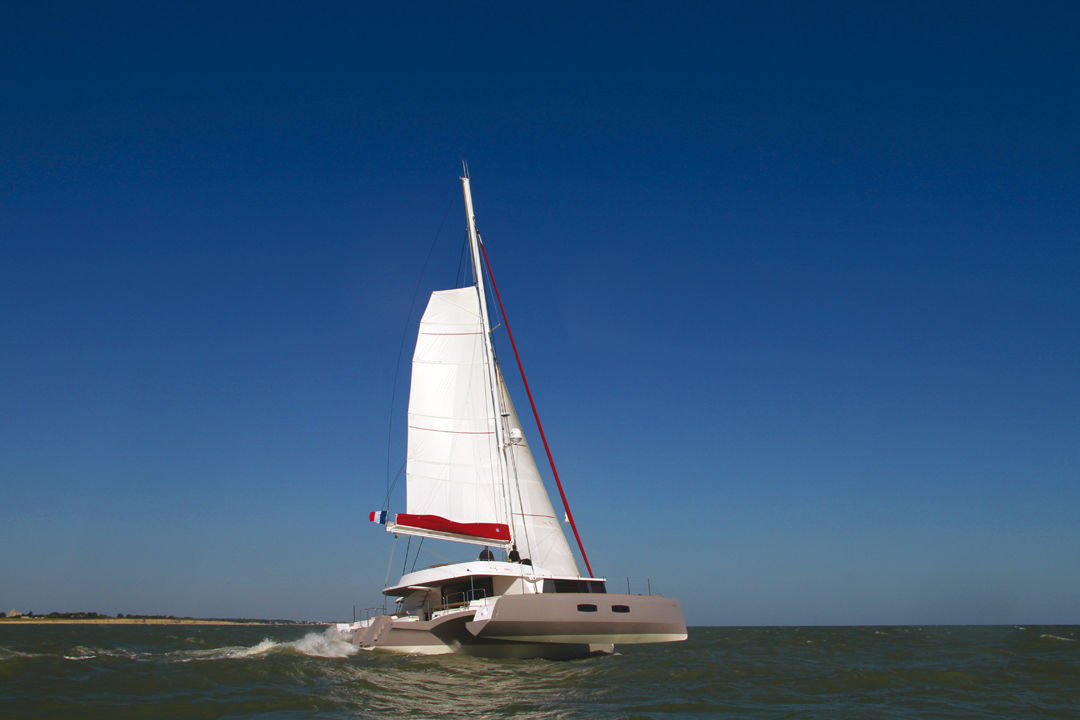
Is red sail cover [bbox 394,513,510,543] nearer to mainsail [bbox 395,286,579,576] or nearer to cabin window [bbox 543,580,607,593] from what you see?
mainsail [bbox 395,286,579,576]

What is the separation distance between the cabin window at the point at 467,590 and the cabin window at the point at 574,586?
148 centimetres

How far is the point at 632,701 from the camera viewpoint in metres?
12.3

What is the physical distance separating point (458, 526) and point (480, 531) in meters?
0.73

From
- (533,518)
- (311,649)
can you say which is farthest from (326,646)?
(533,518)

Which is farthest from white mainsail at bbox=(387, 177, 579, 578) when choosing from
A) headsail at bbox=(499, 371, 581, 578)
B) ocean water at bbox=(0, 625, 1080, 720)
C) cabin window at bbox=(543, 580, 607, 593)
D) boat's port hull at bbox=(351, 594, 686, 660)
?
ocean water at bbox=(0, 625, 1080, 720)

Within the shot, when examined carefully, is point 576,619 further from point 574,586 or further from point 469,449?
point 469,449

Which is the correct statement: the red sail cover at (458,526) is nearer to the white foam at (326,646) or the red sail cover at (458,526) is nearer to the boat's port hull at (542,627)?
the boat's port hull at (542,627)

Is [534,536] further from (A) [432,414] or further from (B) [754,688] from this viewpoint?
(B) [754,688]

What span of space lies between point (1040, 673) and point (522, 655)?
44.7ft

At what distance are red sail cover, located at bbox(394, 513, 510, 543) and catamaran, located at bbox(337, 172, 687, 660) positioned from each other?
30mm

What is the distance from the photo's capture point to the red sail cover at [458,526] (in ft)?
68.9

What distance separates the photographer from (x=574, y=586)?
1855cm

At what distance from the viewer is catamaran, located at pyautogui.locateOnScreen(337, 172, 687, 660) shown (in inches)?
671

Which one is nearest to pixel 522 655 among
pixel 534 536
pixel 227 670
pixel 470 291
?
pixel 534 536
